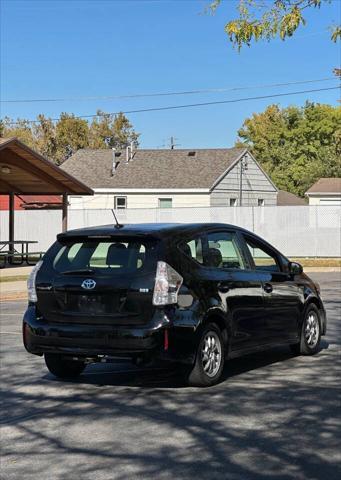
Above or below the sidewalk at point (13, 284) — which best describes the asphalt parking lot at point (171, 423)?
below

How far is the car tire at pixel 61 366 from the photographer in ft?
25.6

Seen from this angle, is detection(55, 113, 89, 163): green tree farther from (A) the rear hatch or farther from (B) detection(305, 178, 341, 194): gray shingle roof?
(A) the rear hatch

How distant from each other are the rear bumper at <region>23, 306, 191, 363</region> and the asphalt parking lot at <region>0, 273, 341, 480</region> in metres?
0.44

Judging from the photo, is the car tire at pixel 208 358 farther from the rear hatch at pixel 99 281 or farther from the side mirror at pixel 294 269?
the side mirror at pixel 294 269

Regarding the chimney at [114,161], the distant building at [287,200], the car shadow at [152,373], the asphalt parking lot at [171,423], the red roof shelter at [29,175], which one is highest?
the chimney at [114,161]

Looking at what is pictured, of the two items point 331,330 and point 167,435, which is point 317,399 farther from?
point 331,330

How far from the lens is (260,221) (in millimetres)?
32125

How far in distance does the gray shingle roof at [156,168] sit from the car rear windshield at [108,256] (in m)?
31.1

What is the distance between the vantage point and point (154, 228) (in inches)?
295

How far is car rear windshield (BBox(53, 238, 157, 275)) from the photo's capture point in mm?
7078

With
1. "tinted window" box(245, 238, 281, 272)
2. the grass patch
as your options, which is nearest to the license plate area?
"tinted window" box(245, 238, 281, 272)

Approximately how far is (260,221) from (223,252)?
80.3 feet

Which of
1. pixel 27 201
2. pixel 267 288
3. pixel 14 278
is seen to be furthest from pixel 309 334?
pixel 27 201

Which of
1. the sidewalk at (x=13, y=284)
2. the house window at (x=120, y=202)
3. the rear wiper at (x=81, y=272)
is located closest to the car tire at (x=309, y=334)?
the rear wiper at (x=81, y=272)
